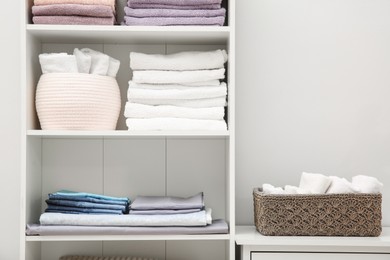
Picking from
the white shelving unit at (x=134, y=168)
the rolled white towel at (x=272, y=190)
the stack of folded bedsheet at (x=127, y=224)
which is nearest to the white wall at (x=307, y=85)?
the white shelving unit at (x=134, y=168)

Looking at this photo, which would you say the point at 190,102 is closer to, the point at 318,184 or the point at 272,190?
the point at 272,190

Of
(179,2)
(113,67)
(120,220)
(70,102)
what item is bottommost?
(120,220)

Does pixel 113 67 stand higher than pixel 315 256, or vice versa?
pixel 113 67

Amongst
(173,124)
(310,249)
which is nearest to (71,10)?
(173,124)

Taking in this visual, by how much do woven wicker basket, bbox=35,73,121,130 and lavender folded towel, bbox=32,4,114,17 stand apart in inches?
8.2

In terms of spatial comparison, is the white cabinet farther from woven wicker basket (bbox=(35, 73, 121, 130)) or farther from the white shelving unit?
woven wicker basket (bbox=(35, 73, 121, 130))

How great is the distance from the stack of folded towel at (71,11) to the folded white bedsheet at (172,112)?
0.33 meters

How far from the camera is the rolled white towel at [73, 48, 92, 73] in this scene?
2.01m

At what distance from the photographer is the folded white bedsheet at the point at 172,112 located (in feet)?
6.51

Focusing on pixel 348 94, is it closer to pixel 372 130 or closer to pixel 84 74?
pixel 372 130

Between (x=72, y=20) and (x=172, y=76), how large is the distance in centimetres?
39

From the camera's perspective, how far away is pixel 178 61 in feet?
6.61

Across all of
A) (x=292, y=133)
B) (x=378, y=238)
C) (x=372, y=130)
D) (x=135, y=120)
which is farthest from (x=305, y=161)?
(x=135, y=120)

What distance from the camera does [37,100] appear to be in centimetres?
199
